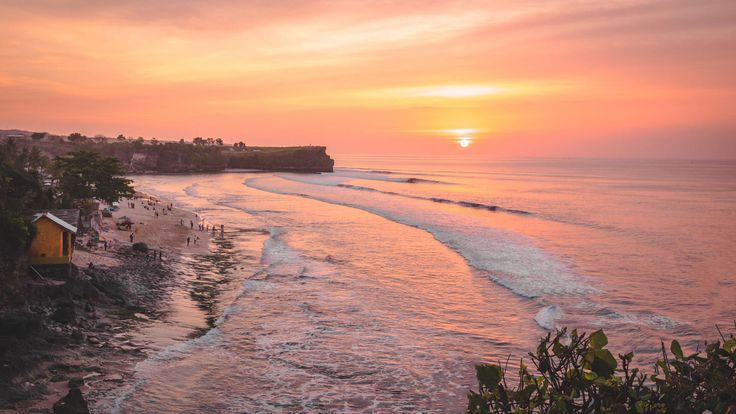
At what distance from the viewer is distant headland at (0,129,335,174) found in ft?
495

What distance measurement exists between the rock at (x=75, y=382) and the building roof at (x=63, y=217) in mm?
10026

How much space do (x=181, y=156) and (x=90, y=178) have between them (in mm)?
120669

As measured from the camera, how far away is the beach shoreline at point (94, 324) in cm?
1522

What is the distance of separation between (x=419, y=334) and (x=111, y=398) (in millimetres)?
11696

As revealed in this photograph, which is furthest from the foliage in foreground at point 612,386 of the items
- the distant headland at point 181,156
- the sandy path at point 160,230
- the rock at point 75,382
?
the distant headland at point 181,156

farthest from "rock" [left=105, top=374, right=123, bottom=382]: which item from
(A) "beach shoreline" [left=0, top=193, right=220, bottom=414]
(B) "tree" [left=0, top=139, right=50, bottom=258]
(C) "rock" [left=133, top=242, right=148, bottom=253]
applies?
(C) "rock" [left=133, top=242, right=148, bottom=253]

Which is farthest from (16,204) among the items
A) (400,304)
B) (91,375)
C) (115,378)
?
(400,304)

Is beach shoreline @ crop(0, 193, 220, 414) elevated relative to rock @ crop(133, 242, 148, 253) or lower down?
Result: lower down

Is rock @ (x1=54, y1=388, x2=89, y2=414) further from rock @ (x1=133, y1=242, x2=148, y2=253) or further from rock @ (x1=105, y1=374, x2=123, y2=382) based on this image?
rock @ (x1=133, y1=242, x2=148, y2=253)

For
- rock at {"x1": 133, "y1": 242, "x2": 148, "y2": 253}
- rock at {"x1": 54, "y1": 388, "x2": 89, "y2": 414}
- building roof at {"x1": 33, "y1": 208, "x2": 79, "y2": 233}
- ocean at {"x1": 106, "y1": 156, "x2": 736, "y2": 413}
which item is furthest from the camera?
rock at {"x1": 133, "y1": 242, "x2": 148, "y2": 253}

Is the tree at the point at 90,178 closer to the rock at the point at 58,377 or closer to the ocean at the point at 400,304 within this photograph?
the ocean at the point at 400,304

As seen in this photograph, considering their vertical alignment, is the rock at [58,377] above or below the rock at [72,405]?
below

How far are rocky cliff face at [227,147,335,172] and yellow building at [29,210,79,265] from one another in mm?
153388

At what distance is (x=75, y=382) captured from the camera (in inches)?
611
